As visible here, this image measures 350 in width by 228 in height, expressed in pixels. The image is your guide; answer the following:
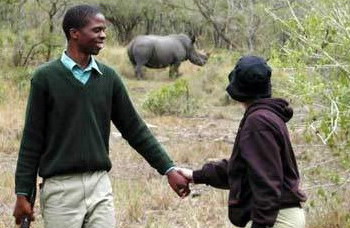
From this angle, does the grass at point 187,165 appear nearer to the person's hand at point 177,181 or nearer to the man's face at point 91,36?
the person's hand at point 177,181

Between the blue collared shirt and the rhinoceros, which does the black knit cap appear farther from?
the rhinoceros

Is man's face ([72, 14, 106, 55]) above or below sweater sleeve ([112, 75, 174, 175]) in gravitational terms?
above

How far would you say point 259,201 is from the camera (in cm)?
327

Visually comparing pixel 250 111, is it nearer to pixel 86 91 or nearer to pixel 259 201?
pixel 259 201

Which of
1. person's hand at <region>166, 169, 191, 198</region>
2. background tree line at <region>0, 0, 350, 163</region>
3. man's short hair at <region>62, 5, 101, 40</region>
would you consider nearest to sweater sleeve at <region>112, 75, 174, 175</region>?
person's hand at <region>166, 169, 191, 198</region>

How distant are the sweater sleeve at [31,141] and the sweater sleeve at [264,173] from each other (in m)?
1.07

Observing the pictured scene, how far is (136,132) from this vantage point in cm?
423

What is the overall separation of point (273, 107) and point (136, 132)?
1.03 meters

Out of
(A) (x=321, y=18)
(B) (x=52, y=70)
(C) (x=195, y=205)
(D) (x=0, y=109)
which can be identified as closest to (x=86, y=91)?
(B) (x=52, y=70)

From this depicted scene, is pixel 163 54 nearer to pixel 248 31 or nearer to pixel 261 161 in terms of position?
pixel 248 31

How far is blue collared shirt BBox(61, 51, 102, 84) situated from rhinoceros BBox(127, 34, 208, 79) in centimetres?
1816

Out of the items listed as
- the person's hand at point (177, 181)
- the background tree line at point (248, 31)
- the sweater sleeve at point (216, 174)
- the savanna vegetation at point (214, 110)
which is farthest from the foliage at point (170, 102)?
the sweater sleeve at point (216, 174)

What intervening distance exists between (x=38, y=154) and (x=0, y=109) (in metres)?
9.11

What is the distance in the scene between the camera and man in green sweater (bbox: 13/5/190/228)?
376 centimetres
